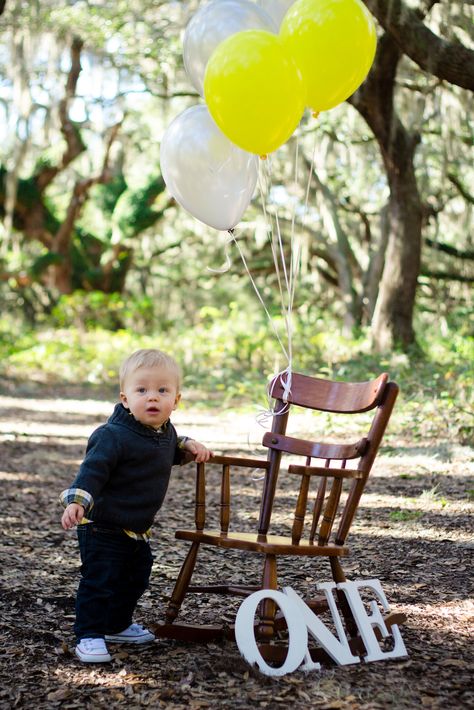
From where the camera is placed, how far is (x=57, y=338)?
595 inches

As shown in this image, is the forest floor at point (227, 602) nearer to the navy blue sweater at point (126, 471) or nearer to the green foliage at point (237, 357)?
the navy blue sweater at point (126, 471)

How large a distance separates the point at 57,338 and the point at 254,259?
14.7 ft

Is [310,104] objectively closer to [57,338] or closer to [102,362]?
[102,362]

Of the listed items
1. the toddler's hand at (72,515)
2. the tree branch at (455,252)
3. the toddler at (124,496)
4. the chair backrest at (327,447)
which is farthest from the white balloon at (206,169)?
the tree branch at (455,252)

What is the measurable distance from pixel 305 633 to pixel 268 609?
0.17 meters

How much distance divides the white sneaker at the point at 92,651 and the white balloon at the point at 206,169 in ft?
Answer: 6.82

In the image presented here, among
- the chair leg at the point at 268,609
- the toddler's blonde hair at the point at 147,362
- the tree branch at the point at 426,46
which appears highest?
the tree branch at the point at 426,46

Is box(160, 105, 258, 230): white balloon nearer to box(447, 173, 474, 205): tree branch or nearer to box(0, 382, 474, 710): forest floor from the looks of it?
box(0, 382, 474, 710): forest floor

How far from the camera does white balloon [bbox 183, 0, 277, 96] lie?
13.0ft

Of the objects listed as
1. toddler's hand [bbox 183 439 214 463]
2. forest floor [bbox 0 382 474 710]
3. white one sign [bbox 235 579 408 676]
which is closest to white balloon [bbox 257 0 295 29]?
toddler's hand [bbox 183 439 214 463]

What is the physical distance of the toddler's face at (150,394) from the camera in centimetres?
288

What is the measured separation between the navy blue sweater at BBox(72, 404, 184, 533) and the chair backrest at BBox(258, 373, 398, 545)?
1.29ft

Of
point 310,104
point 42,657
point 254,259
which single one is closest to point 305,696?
point 42,657

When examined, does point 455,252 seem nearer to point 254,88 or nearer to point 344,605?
point 254,88
